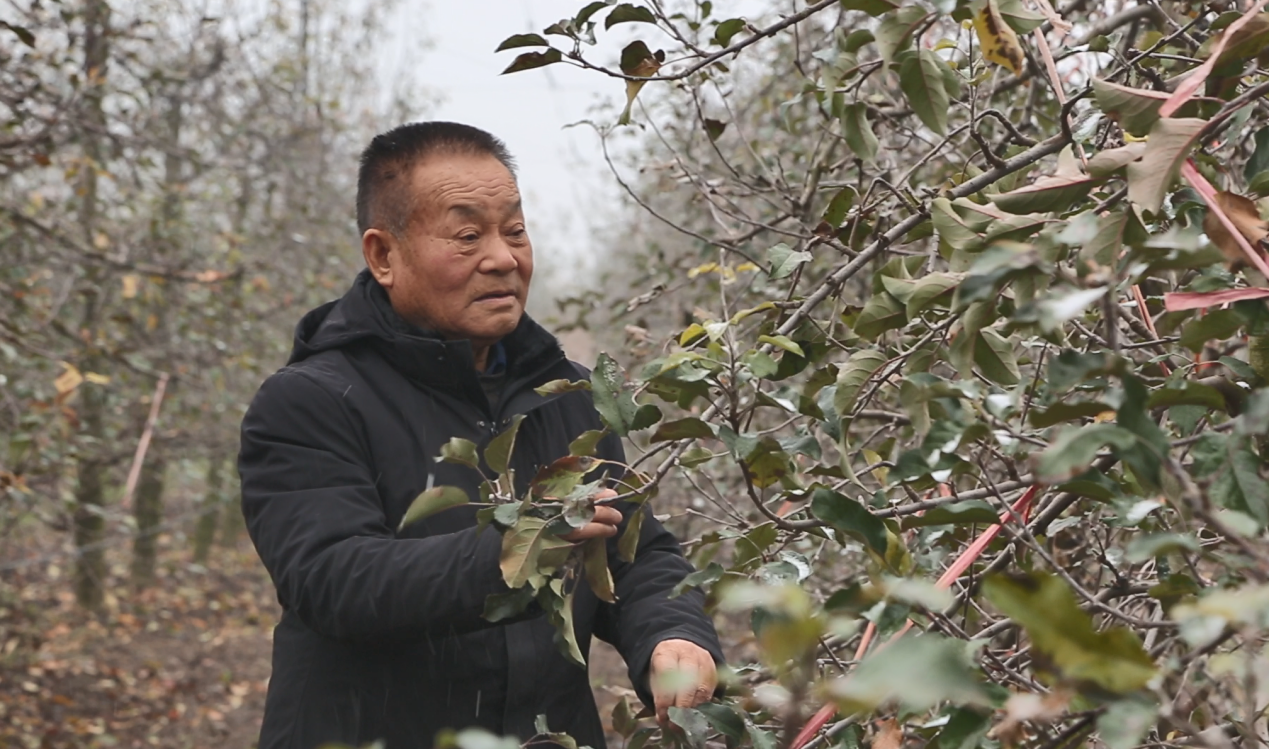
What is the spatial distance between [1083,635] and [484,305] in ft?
5.17

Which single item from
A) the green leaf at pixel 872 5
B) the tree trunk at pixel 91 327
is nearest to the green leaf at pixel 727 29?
the green leaf at pixel 872 5

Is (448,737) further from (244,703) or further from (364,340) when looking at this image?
(244,703)

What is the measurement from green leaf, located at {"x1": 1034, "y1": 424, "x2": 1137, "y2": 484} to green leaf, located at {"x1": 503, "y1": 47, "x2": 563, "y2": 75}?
1.14 metres

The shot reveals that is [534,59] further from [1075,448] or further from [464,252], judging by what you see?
[1075,448]

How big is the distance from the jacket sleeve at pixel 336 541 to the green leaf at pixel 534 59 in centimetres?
68

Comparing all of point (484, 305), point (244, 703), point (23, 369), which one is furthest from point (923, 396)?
point (244, 703)

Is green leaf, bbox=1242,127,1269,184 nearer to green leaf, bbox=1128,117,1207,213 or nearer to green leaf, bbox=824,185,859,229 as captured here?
green leaf, bbox=1128,117,1207,213

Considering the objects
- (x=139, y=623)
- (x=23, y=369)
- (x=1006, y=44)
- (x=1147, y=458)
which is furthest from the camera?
(x=139, y=623)

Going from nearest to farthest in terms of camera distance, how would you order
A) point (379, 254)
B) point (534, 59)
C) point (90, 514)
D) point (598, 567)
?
1. point (598, 567)
2. point (534, 59)
3. point (379, 254)
4. point (90, 514)

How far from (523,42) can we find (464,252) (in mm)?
517

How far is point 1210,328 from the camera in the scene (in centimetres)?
120

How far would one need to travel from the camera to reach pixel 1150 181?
116 cm

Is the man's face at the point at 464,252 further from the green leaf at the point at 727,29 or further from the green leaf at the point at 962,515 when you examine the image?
the green leaf at the point at 962,515

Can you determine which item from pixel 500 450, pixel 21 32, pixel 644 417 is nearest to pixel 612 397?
pixel 644 417
